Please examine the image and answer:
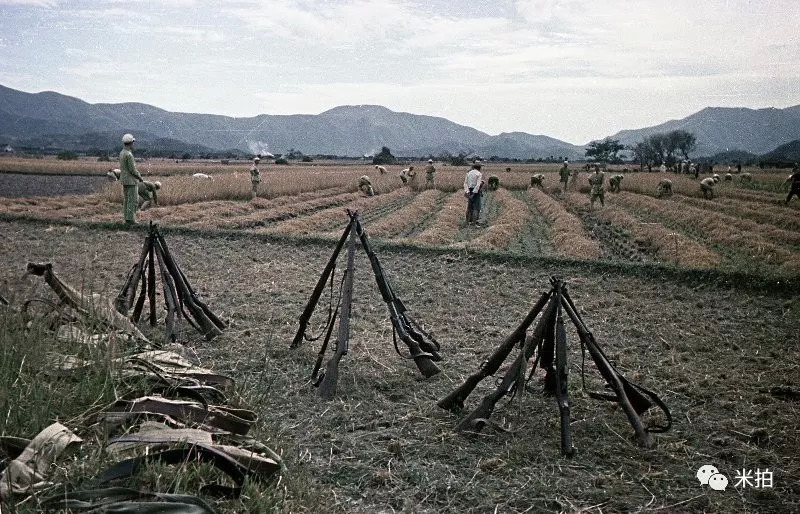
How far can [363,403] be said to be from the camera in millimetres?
4504

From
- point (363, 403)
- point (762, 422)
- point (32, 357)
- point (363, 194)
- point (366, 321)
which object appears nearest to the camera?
point (32, 357)

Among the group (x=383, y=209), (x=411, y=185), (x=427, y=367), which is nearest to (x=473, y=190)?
(x=383, y=209)

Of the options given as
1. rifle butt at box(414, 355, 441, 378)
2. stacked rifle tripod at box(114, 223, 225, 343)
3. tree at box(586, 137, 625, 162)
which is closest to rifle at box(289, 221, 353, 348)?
stacked rifle tripod at box(114, 223, 225, 343)

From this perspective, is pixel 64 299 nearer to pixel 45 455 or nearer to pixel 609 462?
pixel 45 455

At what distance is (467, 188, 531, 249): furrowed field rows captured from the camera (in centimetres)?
1238

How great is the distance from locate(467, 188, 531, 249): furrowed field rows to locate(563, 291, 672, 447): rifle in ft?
25.0

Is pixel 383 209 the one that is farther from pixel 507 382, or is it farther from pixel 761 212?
pixel 507 382

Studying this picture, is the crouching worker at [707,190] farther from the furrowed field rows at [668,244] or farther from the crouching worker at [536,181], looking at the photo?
the furrowed field rows at [668,244]

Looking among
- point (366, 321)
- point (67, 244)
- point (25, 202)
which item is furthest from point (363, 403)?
point (25, 202)

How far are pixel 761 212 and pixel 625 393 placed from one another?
17.5m

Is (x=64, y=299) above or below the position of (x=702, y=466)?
above

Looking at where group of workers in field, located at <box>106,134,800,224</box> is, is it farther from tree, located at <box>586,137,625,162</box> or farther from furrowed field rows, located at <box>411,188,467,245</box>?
tree, located at <box>586,137,625,162</box>

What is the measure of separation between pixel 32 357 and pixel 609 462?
322 cm

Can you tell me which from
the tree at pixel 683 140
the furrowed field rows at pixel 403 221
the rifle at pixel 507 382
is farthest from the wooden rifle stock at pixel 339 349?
the tree at pixel 683 140
